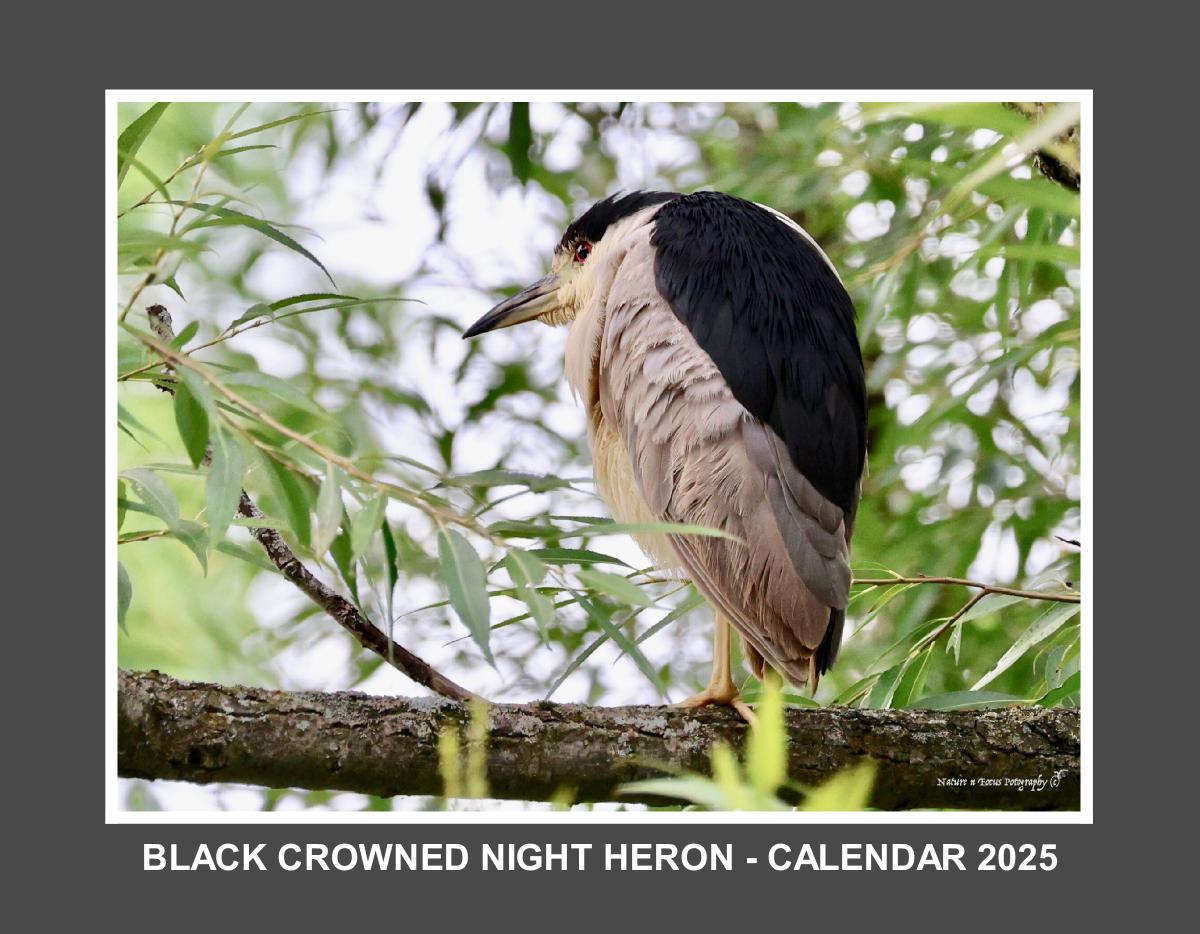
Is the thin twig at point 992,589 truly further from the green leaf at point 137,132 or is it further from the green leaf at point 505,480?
the green leaf at point 137,132

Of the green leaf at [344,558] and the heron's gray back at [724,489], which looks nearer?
the green leaf at [344,558]

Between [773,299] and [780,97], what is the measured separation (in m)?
0.33

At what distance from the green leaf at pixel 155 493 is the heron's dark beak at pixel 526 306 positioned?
91cm

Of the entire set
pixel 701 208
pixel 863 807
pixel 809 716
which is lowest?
pixel 863 807

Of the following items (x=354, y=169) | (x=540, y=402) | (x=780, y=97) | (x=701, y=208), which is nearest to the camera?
(x=780, y=97)

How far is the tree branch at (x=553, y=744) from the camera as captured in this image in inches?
73.7

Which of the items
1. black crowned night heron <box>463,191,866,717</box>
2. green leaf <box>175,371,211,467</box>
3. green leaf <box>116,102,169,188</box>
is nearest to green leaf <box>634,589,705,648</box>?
black crowned night heron <box>463,191,866,717</box>

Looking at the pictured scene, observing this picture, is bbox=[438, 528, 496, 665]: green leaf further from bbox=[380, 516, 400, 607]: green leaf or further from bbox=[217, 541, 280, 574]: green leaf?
bbox=[217, 541, 280, 574]: green leaf

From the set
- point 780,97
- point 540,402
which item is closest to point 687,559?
point 780,97

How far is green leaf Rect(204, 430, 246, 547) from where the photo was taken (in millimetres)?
1662

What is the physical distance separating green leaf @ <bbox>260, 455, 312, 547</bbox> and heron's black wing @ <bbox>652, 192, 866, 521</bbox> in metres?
0.76

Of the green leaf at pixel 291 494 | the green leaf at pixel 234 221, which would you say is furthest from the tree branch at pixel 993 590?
the green leaf at pixel 234 221

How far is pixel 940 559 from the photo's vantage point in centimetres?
279

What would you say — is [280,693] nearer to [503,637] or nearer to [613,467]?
[613,467]
